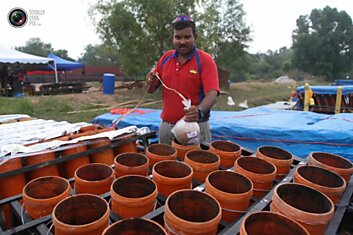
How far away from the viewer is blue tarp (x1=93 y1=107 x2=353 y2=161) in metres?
3.42

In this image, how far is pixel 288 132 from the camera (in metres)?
3.71

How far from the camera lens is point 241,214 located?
1.29 metres

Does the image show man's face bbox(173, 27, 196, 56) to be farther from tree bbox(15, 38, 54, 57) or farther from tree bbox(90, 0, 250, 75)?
tree bbox(15, 38, 54, 57)

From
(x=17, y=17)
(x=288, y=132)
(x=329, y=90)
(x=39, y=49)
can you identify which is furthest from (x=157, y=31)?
(x=39, y=49)

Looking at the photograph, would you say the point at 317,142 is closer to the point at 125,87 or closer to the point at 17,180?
the point at 17,180

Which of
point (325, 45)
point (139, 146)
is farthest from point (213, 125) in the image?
point (325, 45)

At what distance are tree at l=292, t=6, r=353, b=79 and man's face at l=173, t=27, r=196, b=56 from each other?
45.2m

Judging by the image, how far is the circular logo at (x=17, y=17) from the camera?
1004cm

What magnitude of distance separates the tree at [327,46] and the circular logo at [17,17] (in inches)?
1657

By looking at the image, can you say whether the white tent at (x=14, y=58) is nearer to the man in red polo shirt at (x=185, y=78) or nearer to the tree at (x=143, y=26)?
the tree at (x=143, y=26)

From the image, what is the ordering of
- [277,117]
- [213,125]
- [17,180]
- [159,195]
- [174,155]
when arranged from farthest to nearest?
[277,117] → [213,125] → [174,155] → [17,180] → [159,195]

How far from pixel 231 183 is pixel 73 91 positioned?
15.1 meters

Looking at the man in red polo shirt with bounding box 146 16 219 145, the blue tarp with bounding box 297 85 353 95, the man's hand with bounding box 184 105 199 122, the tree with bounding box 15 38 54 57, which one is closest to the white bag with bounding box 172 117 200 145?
the man's hand with bounding box 184 105 199 122

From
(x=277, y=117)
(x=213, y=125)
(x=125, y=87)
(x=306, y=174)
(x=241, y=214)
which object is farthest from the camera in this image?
(x=125, y=87)
